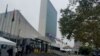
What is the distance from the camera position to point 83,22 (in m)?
23.3

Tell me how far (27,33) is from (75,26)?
1034cm

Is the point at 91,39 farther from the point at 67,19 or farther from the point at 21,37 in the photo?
the point at 21,37

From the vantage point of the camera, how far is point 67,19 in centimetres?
2453

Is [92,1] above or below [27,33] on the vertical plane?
above

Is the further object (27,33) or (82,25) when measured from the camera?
(27,33)

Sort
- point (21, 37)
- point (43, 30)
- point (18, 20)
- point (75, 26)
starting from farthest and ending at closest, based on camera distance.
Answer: point (43, 30), point (18, 20), point (21, 37), point (75, 26)

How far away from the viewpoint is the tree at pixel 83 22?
20625 mm

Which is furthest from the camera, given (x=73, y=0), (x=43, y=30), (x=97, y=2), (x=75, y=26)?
(x=43, y=30)

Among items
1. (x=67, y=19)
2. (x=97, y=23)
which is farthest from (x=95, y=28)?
(x=67, y=19)

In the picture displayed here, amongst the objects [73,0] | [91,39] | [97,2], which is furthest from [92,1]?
[91,39]

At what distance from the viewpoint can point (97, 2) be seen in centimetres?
1992

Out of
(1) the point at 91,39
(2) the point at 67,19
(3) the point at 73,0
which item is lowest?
(1) the point at 91,39

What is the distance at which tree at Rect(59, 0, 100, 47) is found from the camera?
67.7 feet

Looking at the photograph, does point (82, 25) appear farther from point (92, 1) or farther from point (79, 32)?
point (92, 1)
